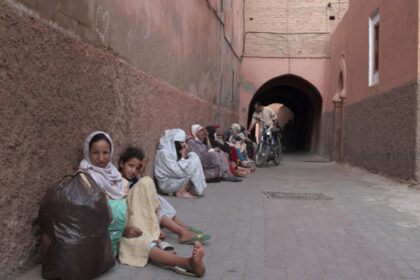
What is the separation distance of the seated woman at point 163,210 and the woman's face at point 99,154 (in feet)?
0.98

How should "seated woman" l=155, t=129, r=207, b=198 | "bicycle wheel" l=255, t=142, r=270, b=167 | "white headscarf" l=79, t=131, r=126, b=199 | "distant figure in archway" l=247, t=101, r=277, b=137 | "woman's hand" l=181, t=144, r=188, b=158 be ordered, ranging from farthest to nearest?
"distant figure in archway" l=247, t=101, r=277, b=137, "bicycle wheel" l=255, t=142, r=270, b=167, "woman's hand" l=181, t=144, r=188, b=158, "seated woman" l=155, t=129, r=207, b=198, "white headscarf" l=79, t=131, r=126, b=199

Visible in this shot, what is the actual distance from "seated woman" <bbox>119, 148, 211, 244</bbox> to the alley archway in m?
14.2

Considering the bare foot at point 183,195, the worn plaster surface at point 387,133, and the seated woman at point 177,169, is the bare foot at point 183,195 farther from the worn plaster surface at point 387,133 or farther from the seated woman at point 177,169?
the worn plaster surface at point 387,133

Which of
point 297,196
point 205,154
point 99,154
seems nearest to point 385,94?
point 297,196

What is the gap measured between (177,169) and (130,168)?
6.13 ft

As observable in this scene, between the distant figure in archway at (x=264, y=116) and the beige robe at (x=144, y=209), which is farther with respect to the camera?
the distant figure in archway at (x=264, y=116)

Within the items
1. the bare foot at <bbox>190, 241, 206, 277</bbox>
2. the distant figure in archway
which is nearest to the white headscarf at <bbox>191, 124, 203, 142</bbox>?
the bare foot at <bbox>190, 241, 206, 277</bbox>

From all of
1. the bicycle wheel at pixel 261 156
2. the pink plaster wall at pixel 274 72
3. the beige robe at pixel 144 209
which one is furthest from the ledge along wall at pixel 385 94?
→ the beige robe at pixel 144 209

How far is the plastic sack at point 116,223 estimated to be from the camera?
290cm

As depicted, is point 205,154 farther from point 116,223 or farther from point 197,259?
point 197,259

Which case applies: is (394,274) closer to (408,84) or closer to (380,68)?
(408,84)

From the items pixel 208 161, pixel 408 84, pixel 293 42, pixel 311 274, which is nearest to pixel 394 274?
pixel 311 274

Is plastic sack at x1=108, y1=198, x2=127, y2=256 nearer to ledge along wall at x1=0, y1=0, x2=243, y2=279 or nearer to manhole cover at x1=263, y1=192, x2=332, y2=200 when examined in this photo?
ledge along wall at x1=0, y1=0, x2=243, y2=279

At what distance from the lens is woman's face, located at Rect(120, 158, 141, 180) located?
A: 368 cm
